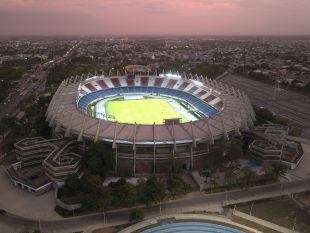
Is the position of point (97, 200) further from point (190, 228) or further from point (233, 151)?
point (233, 151)

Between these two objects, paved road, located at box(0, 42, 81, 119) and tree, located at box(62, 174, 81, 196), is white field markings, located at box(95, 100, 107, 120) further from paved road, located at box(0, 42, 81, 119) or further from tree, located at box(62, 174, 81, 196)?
tree, located at box(62, 174, 81, 196)

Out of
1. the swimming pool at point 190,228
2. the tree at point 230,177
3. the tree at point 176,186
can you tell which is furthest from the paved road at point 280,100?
the swimming pool at point 190,228

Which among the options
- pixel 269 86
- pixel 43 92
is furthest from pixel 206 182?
pixel 269 86

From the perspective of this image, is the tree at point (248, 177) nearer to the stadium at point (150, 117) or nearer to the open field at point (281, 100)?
the stadium at point (150, 117)

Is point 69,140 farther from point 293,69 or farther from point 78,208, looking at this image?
point 293,69

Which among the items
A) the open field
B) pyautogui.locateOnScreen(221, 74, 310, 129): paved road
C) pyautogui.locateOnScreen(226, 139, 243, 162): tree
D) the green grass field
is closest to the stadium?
the green grass field

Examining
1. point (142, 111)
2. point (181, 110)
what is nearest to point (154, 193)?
point (142, 111)
